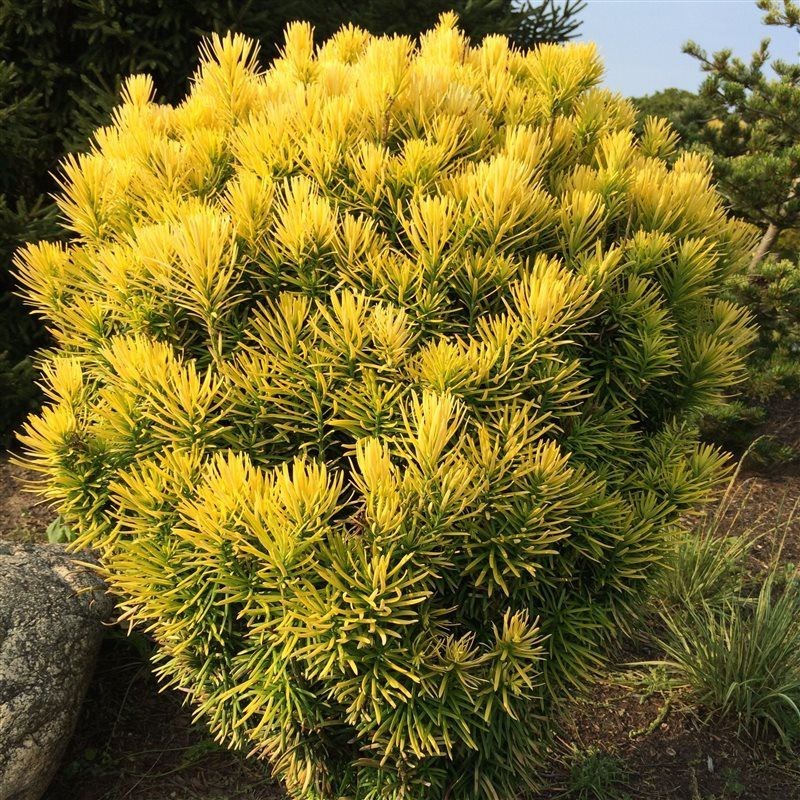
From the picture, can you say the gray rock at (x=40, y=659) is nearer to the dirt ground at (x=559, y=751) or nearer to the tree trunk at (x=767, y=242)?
the dirt ground at (x=559, y=751)

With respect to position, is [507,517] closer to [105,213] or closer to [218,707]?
[218,707]

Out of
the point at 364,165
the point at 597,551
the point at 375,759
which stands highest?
the point at 364,165

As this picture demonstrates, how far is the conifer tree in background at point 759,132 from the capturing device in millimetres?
7254

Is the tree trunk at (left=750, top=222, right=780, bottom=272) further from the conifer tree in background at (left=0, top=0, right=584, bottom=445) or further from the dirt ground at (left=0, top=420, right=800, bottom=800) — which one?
the dirt ground at (left=0, top=420, right=800, bottom=800)

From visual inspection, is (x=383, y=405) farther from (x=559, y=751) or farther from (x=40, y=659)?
(x=559, y=751)

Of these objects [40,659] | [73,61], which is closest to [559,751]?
[40,659]

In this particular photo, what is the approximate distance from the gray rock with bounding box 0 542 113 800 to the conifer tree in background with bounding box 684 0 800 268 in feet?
19.2

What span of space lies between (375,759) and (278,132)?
209 centimetres

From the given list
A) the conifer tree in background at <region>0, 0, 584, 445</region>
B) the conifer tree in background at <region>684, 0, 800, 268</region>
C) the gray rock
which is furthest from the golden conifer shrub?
the conifer tree in background at <region>684, 0, 800, 268</region>

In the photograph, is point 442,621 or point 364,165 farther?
point 364,165

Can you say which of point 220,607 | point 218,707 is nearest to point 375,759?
point 218,707

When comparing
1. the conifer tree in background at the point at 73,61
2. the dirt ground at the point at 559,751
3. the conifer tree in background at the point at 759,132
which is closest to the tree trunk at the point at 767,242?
the conifer tree in background at the point at 759,132

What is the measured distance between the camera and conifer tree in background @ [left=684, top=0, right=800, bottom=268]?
23.8ft

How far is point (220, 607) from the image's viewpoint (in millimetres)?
2715
